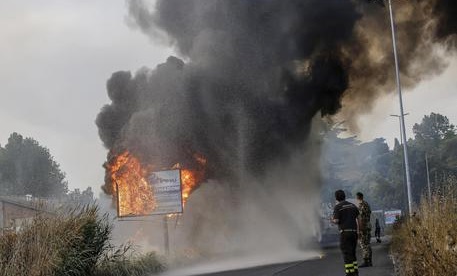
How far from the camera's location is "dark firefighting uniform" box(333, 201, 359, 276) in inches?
419

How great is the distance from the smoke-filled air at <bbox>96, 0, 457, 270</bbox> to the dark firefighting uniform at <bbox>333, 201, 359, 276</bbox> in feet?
42.0

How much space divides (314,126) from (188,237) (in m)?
10.4

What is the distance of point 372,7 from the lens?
28.7 meters

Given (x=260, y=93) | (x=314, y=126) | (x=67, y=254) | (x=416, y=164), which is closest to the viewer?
(x=67, y=254)

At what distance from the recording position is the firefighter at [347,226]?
1065 centimetres

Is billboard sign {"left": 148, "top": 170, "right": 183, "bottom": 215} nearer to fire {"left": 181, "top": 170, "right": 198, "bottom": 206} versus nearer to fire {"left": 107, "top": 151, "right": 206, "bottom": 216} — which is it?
fire {"left": 107, "top": 151, "right": 206, "bottom": 216}

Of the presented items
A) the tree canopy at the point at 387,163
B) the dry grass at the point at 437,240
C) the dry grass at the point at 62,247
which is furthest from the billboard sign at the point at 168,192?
the tree canopy at the point at 387,163

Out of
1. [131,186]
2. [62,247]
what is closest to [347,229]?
[62,247]

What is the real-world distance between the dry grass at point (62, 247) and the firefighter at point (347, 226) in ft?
16.0

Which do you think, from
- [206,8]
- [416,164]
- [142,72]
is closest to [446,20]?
[206,8]

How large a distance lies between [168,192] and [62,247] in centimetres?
879

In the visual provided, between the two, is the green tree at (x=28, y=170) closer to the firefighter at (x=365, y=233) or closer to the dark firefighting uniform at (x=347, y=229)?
the firefighter at (x=365, y=233)

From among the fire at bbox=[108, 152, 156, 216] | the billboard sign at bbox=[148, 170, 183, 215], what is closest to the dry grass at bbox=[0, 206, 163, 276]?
the billboard sign at bbox=[148, 170, 183, 215]

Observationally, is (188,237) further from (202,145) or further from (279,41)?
(279,41)
